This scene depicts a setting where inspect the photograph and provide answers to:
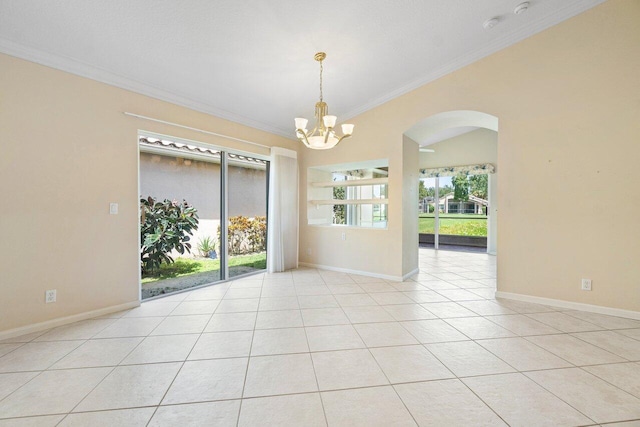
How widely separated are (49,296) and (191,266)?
167 cm

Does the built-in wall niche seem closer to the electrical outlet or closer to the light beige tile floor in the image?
the light beige tile floor

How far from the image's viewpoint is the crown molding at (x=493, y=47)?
3.02m

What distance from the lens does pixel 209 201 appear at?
4227 mm

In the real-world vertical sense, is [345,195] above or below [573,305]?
above

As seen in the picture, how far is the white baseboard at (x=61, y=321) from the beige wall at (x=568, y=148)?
16.2ft

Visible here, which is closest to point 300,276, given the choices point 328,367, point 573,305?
point 328,367

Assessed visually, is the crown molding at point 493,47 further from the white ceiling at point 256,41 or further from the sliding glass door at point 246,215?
the sliding glass door at point 246,215

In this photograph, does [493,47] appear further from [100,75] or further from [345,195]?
[100,75]

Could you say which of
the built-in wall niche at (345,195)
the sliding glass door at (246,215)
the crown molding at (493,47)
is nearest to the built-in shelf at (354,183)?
the built-in wall niche at (345,195)

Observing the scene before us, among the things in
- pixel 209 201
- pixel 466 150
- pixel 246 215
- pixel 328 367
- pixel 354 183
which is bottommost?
pixel 328 367

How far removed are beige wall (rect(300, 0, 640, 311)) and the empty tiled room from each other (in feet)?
0.07

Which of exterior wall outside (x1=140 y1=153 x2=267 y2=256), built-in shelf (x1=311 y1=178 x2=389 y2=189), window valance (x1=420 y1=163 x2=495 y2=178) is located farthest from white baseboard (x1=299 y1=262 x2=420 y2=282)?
window valance (x1=420 y1=163 x2=495 y2=178)

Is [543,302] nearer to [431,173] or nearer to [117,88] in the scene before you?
[431,173]

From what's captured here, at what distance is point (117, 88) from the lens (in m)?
3.05
